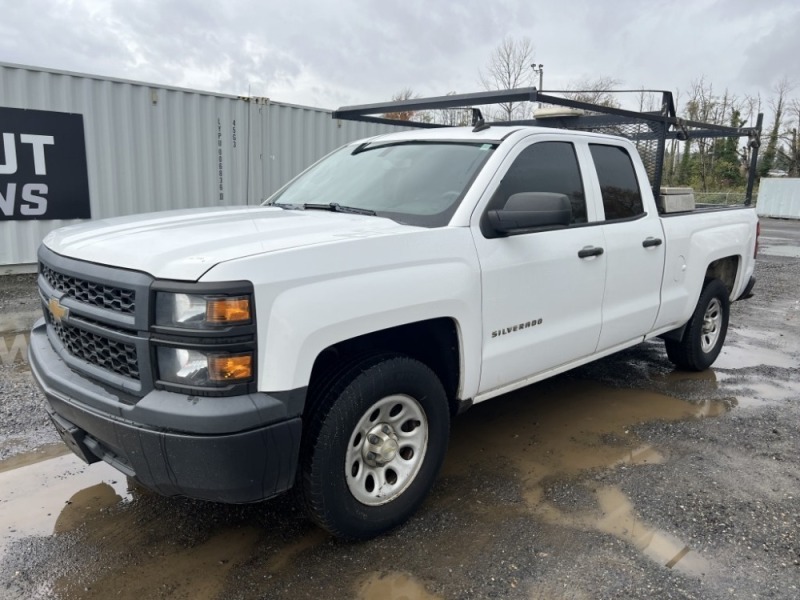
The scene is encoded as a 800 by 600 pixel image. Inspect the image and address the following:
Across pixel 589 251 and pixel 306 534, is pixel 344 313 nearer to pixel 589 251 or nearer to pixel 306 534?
pixel 306 534

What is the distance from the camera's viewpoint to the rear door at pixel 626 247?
13.1 feet

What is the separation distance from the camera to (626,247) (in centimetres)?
405

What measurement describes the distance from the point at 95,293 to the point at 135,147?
308 inches

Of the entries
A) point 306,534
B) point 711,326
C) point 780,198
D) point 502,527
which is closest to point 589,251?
point 502,527

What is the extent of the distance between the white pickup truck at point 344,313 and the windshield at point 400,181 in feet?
0.04

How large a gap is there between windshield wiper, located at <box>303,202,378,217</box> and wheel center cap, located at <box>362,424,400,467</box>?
1.14 m

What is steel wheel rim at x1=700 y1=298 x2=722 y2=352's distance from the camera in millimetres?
5383

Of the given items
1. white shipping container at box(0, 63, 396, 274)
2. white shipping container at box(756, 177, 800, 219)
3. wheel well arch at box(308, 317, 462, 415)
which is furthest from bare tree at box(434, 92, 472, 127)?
white shipping container at box(756, 177, 800, 219)

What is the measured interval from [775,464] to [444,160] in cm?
272

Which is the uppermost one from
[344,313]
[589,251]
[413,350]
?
[589,251]

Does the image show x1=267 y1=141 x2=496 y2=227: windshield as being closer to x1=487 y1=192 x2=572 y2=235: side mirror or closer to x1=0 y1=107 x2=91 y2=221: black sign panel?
x1=487 y1=192 x2=572 y2=235: side mirror

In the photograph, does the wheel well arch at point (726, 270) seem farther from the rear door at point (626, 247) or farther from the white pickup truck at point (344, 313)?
the white pickup truck at point (344, 313)

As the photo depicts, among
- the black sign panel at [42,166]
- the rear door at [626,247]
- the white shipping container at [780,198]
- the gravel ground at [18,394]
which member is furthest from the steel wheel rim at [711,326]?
the white shipping container at [780,198]

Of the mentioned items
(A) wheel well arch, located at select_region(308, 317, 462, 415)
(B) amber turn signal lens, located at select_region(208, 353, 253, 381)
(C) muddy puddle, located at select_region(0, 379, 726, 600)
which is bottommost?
(C) muddy puddle, located at select_region(0, 379, 726, 600)
